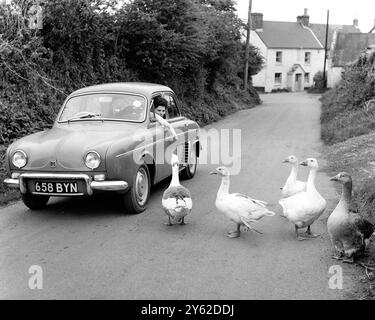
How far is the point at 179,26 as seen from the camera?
57.8 feet

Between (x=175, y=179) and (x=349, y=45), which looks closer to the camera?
(x=175, y=179)

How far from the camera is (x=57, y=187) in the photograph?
6.12 metres

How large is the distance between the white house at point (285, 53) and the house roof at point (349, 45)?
4.61 metres

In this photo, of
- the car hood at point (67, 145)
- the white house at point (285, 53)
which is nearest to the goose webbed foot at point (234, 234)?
the car hood at point (67, 145)

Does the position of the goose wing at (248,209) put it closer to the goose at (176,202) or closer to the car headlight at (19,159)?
the goose at (176,202)

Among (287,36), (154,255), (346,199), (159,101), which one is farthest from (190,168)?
(287,36)

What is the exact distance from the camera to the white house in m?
56.8

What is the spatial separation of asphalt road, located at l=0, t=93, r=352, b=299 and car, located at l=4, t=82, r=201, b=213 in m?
0.45

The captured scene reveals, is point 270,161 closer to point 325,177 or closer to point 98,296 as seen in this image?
point 325,177

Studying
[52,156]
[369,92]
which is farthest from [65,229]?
[369,92]

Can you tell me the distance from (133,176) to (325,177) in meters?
4.62

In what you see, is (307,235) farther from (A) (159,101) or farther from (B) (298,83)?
(B) (298,83)

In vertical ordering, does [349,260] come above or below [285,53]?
below

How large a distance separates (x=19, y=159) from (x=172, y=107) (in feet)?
11.0
